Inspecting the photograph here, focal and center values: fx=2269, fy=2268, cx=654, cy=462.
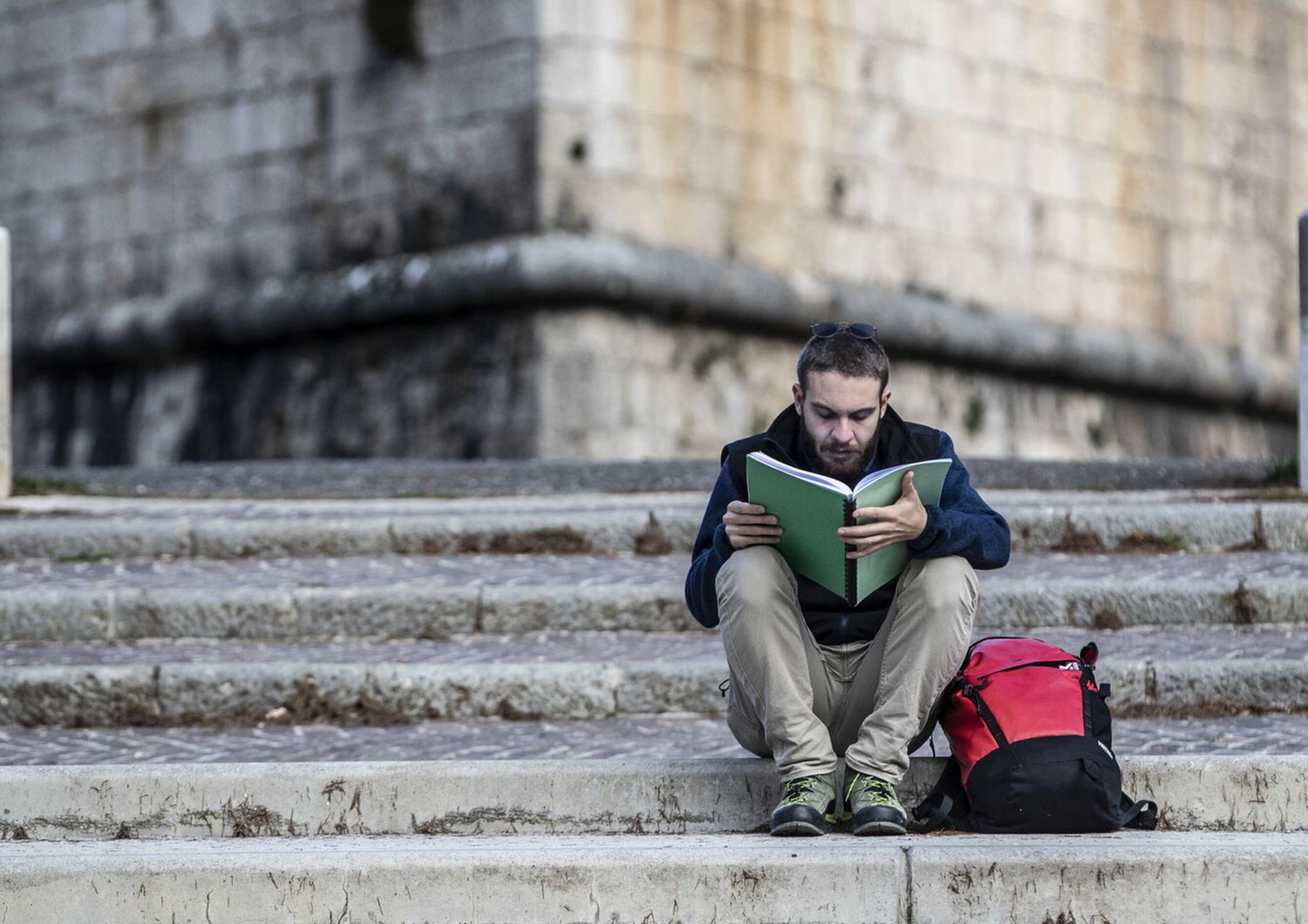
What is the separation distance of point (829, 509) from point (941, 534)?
9.0 inches

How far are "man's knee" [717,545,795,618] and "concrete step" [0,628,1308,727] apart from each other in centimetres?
151

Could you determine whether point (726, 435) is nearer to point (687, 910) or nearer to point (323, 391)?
point (323, 391)

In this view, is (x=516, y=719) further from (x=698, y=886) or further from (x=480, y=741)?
(x=698, y=886)

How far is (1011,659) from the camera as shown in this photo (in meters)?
4.11

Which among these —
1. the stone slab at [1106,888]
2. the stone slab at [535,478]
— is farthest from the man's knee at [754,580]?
the stone slab at [535,478]

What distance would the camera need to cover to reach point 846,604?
4.15 metres

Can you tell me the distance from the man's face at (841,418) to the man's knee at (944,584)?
0.22 meters

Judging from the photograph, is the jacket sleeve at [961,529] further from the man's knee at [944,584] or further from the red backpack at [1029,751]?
the red backpack at [1029,751]

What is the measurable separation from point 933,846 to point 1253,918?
1.73ft

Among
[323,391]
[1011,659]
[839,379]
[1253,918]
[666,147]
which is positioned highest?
[666,147]

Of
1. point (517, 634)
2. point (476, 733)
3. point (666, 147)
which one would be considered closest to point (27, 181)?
point (666, 147)

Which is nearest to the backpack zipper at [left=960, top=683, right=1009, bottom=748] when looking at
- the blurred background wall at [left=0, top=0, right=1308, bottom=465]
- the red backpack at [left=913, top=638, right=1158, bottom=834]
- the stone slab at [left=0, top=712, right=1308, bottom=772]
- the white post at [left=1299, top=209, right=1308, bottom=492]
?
the red backpack at [left=913, top=638, right=1158, bottom=834]

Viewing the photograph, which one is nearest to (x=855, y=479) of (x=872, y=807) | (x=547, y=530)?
(x=872, y=807)

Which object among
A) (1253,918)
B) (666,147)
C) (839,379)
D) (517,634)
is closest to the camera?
(1253,918)
